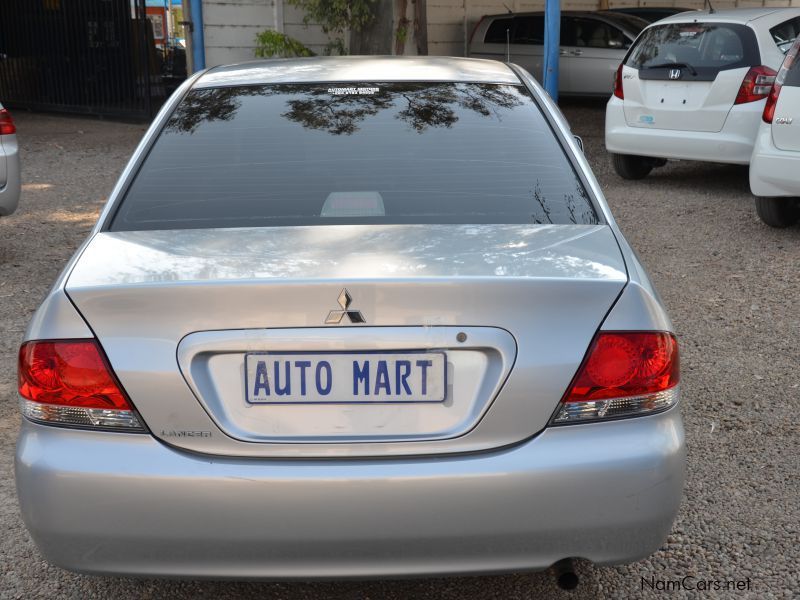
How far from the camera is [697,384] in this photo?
4730 mm

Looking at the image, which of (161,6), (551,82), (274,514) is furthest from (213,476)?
(161,6)

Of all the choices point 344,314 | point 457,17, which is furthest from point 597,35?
point 344,314

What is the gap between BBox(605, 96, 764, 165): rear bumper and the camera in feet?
29.2

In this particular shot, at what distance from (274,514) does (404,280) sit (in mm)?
580

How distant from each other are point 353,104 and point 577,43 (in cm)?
1413

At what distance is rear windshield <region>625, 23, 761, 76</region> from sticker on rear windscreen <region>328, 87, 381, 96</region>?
654 cm

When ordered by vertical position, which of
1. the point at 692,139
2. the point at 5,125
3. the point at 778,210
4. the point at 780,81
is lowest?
the point at 778,210

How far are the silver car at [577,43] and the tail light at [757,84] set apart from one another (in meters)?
7.26

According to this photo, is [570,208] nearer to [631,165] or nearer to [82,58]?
[631,165]

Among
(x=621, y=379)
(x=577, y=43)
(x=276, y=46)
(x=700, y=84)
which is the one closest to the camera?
(x=621, y=379)

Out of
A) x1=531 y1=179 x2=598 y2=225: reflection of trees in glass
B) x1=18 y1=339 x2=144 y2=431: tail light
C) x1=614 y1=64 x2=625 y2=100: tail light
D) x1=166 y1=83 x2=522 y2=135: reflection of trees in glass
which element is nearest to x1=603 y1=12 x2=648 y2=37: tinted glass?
x1=614 y1=64 x2=625 y2=100: tail light

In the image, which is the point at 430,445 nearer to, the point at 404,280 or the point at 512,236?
the point at 404,280

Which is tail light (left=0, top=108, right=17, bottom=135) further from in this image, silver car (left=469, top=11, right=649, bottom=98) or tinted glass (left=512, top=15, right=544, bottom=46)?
tinted glass (left=512, top=15, right=544, bottom=46)

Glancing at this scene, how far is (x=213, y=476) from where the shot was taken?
222 centimetres
